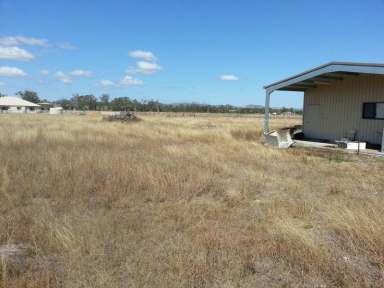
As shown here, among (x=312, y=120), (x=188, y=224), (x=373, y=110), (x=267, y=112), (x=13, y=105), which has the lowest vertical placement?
(x=188, y=224)

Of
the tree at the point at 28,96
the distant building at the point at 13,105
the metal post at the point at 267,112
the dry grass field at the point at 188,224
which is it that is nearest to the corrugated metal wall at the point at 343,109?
the metal post at the point at 267,112

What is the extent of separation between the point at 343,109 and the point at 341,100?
0.48 metres

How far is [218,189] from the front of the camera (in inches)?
297

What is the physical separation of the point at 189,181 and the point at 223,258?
400cm

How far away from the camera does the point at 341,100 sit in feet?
55.4

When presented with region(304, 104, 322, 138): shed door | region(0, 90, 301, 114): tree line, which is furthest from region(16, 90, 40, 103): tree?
region(304, 104, 322, 138): shed door

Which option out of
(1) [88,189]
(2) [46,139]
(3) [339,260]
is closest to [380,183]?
(3) [339,260]

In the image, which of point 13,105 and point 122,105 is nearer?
point 13,105

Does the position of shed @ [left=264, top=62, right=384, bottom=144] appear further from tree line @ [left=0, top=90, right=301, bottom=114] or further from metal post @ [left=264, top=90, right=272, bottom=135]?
tree line @ [left=0, top=90, right=301, bottom=114]

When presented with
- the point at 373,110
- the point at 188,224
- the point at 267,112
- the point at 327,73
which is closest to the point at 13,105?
the point at 267,112

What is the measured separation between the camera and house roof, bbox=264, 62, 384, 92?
40.8ft

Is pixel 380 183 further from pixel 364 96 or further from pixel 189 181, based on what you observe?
pixel 364 96

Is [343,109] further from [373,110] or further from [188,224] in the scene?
[188,224]

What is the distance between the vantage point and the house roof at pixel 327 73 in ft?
40.8
